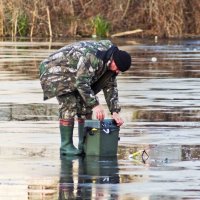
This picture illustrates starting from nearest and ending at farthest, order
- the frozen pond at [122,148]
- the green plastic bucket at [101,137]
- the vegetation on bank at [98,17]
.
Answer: the frozen pond at [122,148] < the green plastic bucket at [101,137] < the vegetation on bank at [98,17]

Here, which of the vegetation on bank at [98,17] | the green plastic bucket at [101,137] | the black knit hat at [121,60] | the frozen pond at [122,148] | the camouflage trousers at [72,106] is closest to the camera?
the frozen pond at [122,148]

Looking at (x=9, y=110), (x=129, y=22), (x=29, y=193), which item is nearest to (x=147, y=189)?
(x=29, y=193)

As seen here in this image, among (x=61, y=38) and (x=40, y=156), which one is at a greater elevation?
(x=40, y=156)

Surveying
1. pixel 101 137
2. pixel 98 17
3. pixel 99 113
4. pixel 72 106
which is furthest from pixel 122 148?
pixel 98 17

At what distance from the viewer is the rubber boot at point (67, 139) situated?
40.3 feet

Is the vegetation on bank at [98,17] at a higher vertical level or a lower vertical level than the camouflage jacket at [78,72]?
lower

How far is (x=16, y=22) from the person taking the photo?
47.8m

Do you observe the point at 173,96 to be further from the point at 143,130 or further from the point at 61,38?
the point at 61,38

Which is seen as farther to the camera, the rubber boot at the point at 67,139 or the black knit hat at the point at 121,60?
the rubber boot at the point at 67,139

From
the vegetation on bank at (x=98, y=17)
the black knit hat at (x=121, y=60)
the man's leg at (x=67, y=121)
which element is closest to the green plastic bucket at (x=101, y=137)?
the man's leg at (x=67, y=121)

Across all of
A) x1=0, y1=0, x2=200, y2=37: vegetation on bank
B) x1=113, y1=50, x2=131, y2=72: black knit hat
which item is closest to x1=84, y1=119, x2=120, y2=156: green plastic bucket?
x1=113, y1=50, x2=131, y2=72: black knit hat

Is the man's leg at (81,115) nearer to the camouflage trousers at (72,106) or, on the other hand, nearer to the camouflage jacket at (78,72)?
the camouflage trousers at (72,106)

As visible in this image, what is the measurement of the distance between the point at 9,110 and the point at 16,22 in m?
30.4

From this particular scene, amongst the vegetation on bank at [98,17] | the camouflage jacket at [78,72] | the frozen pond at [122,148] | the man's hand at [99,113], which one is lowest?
the vegetation on bank at [98,17]
